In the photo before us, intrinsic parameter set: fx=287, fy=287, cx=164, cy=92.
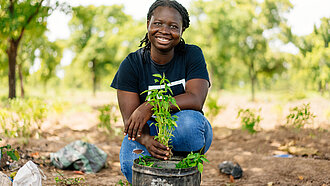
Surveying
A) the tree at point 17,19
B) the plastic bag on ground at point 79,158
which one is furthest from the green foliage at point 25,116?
the tree at point 17,19

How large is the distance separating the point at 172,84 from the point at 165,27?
1.25 feet

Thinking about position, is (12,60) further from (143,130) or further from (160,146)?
(160,146)

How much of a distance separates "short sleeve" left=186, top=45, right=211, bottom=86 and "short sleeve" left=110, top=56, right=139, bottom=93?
357 mm

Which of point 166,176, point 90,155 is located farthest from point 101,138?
point 166,176

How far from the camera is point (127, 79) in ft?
6.26

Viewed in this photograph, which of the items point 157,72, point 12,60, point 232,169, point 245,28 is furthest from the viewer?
point 245,28

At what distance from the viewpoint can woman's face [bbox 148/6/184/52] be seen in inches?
69.1

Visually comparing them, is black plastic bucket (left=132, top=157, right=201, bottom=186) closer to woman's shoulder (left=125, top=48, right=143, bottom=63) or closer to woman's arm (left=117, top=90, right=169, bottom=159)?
woman's arm (left=117, top=90, right=169, bottom=159)

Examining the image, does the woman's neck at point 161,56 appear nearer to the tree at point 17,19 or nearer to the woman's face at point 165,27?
the woman's face at point 165,27

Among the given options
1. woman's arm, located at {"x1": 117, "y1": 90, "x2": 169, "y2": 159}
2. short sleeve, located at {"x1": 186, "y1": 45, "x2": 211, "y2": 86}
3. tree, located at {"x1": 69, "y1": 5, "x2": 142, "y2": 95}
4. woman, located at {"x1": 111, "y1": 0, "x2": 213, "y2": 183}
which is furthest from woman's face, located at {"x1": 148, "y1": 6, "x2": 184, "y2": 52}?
tree, located at {"x1": 69, "y1": 5, "x2": 142, "y2": 95}

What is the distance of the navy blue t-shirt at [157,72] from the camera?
1.91 meters

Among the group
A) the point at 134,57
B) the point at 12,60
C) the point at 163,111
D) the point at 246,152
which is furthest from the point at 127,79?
the point at 12,60

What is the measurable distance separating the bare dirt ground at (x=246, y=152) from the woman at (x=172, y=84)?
4.16 feet

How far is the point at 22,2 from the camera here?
7.16 metres
